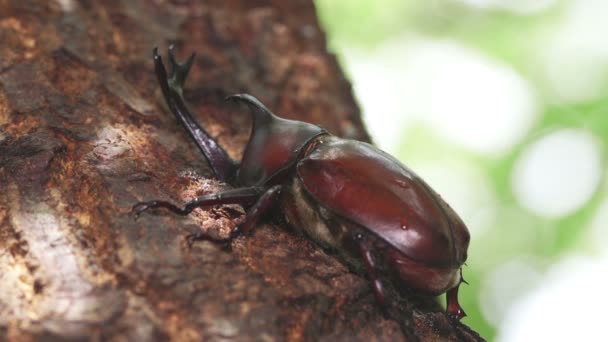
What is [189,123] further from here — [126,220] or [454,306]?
[454,306]

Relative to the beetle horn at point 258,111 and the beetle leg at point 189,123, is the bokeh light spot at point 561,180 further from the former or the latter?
the beetle leg at point 189,123

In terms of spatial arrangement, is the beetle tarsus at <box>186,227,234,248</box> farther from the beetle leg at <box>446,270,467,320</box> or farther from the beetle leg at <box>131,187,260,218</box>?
the beetle leg at <box>446,270,467,320</box>

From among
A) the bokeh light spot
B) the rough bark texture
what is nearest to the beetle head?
the rough bark texture

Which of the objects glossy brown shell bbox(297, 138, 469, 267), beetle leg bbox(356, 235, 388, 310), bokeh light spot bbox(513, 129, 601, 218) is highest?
glossy brown shell bbox(297, 138, 469, 267)

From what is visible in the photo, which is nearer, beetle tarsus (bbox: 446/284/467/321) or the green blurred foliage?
beetle tarsus (bbox: 446/284/467/321)

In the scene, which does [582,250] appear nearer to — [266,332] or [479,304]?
[479,304]

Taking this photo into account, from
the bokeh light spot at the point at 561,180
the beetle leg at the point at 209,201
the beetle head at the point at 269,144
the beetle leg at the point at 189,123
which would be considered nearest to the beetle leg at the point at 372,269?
the beetle leg at the point at 209,201

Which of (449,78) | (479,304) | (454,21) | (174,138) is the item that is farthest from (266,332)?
(449,78)
